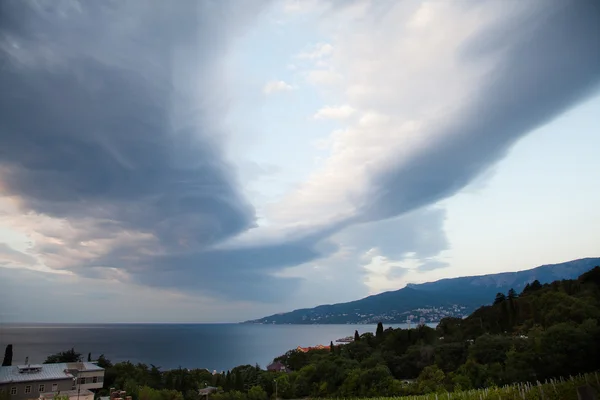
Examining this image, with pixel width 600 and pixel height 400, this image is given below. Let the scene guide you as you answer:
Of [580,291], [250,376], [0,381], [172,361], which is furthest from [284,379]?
[172,361]

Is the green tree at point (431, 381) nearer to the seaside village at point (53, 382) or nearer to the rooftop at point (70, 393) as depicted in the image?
the seaside village at point (53, 382)

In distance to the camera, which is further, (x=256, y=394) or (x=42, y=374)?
(x=256, y=394)

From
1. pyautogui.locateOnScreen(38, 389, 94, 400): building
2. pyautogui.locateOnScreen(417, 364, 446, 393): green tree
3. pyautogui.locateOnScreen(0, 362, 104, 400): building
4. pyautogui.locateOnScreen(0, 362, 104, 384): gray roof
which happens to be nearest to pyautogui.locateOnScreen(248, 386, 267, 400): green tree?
pyautogui.locateOnScreen(0, 362, 104, 400): building

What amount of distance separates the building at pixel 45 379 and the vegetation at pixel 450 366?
2.11 m

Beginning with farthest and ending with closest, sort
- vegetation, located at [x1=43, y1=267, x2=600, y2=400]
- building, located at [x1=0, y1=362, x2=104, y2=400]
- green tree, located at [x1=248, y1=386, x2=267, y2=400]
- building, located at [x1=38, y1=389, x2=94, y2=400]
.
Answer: green tree, located at [x1=248, y1=386, x2=267, y2=400] < vegetation, located at [x1=43, y1=267, x2=600, y2=400] < building, located at [x1=38, y1=389, x2=94, y2=400] < building, located at [x1=0, y1=362, x2=104, y2=400]

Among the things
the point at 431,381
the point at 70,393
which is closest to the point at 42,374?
the point at 70,393

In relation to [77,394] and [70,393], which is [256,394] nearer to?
[77,394]

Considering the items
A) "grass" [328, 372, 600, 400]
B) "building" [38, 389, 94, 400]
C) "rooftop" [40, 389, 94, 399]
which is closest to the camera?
"grass" [328, 372, 600, 400]

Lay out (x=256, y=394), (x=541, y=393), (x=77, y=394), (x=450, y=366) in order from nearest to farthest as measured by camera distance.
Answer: (x=541, y=393)
(x=77, y=394)
(x=256, y=394)
(x=450, y=366)

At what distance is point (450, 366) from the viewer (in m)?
25.4

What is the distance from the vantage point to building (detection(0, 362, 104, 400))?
14686mm

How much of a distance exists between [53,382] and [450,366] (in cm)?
2313

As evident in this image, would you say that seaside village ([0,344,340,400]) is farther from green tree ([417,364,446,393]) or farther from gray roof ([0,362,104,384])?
green tree ([417,364,446,393])

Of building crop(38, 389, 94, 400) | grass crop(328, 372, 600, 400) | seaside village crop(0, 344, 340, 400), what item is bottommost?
grass crop(328, 372, 600, 400)
